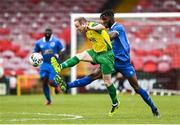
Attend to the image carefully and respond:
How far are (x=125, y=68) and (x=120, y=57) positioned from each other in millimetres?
273

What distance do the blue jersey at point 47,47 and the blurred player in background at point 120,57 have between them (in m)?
6.25

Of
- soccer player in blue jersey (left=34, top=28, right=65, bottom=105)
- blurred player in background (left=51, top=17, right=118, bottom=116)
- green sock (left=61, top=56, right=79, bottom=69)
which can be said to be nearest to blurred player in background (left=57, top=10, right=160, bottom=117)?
blurred player in background (left=51, top=17, right=118, bottom=116)

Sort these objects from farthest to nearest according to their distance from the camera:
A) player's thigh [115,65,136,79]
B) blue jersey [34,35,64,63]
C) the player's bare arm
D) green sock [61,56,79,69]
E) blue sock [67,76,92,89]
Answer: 1. blue jersey [34,35,64,63]
2. blue sock [67,76,92,89]
3. green sock [61,56,79,69]
4. player's thigh [115,65,136,79]
5. the player's bare arm

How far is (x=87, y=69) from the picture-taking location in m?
28.1

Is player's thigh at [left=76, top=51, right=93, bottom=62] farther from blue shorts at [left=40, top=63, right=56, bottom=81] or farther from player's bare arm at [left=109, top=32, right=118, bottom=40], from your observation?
blue shorts at [left=40, top=63, right=56, bottom=81]

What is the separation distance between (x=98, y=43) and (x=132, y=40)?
14314 millimetres

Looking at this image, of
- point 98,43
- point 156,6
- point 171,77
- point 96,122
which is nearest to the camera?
point 96,122

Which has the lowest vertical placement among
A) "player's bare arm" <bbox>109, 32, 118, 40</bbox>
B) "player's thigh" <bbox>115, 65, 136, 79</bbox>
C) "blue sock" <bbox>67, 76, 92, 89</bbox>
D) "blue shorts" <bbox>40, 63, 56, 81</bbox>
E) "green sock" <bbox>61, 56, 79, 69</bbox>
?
"blue shorts" <bbox>40, 63, 56, 81</bbox>

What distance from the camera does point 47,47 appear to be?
21.4m

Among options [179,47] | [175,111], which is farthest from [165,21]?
[175,111]

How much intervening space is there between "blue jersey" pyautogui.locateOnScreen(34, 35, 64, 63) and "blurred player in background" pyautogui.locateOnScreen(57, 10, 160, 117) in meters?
6.25

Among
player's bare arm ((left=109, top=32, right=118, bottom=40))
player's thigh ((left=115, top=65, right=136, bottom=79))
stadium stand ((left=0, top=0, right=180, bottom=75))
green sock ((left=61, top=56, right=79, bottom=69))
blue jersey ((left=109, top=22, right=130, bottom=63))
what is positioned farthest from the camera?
stadium stand ((left=0, top=0, right=180, bottom=75))

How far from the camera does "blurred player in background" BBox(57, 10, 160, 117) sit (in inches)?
575

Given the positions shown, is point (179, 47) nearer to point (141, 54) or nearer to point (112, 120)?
point (141, 54)
